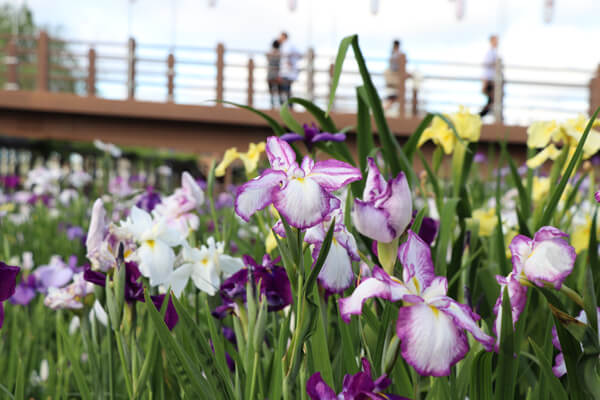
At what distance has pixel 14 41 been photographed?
11734 mm

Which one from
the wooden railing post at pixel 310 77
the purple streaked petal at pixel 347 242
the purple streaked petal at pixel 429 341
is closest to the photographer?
the purple streaked petal at pixel 429 341

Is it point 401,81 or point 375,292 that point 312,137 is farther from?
point 401,81

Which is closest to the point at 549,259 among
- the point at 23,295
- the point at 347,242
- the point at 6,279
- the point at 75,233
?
the point at 347,242

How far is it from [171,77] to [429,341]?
1161 centimetres

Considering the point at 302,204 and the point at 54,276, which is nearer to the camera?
the point at 302,204

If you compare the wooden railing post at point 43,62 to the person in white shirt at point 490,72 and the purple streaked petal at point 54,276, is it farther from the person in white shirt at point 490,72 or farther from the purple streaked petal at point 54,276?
the purple streaked petal at point 54,276

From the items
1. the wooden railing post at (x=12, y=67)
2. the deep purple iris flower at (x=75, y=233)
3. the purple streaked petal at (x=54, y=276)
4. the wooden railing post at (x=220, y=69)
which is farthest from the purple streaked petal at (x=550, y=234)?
the wooden railing post at (x=12, y=67)

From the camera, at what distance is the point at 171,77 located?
1137cm

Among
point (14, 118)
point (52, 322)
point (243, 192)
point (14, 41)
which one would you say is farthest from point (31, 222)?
point (14, 41)

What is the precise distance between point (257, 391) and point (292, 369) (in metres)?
0.32

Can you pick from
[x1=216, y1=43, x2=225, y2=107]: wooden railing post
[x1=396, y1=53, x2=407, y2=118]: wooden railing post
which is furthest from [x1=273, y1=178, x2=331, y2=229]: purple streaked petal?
[x1=396, y1=53, x2=407, y2=118]: wooden railing post

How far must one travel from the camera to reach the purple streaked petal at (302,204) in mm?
471

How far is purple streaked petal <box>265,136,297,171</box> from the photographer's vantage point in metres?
0.54

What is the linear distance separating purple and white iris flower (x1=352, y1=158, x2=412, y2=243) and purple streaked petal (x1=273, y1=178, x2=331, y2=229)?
32 mm
